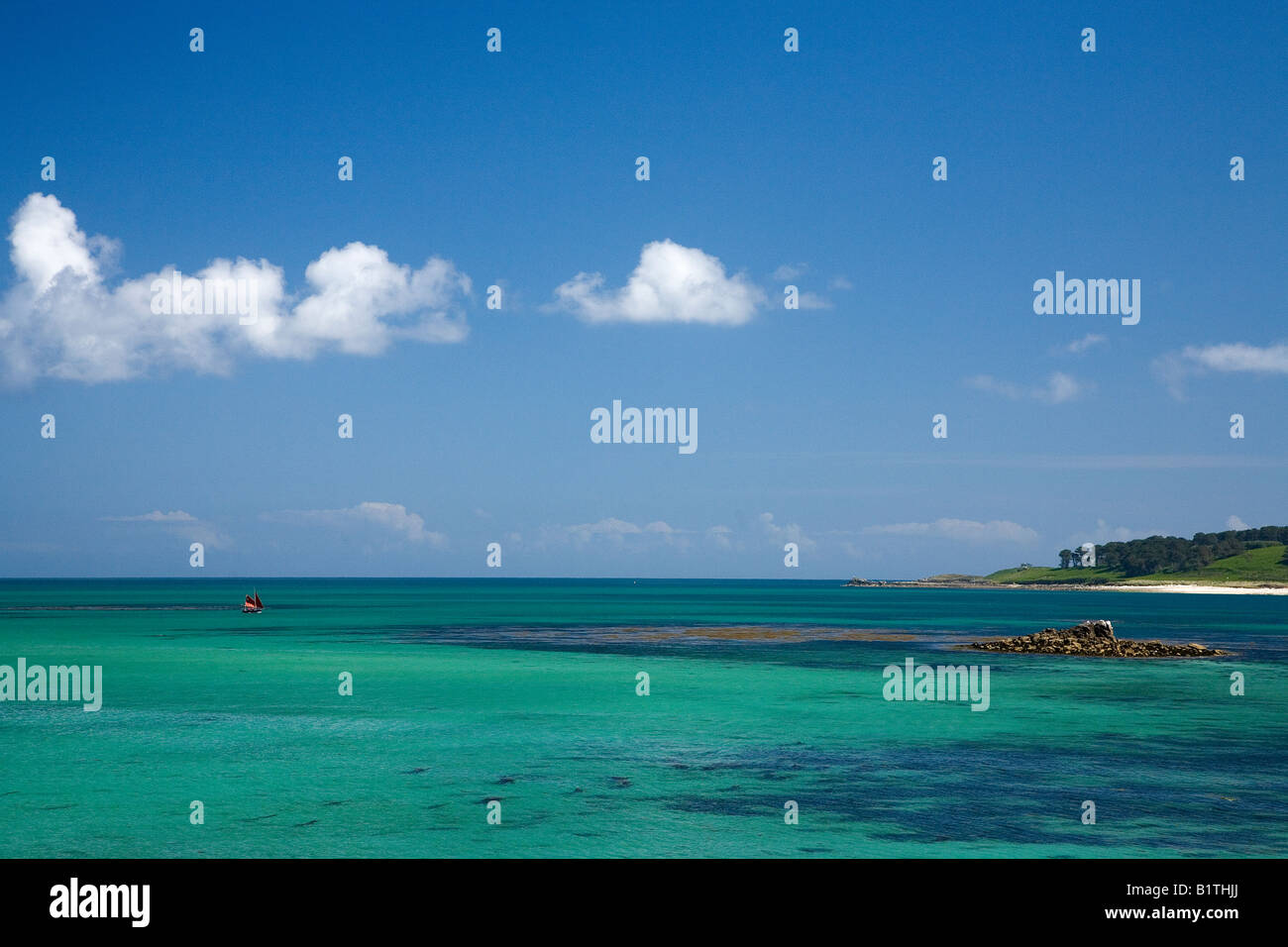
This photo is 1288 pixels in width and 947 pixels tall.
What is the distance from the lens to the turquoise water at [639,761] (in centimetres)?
2144

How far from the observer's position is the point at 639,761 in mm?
29500

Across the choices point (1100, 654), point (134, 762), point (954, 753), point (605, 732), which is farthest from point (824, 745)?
point (1100, 654)

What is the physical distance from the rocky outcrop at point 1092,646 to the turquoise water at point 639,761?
13.9 ft

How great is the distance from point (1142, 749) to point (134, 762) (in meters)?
29.3

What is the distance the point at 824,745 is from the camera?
32.0 m

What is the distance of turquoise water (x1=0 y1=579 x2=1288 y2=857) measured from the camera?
21.4 meters

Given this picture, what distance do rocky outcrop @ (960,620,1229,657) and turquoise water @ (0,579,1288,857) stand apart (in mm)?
4224
